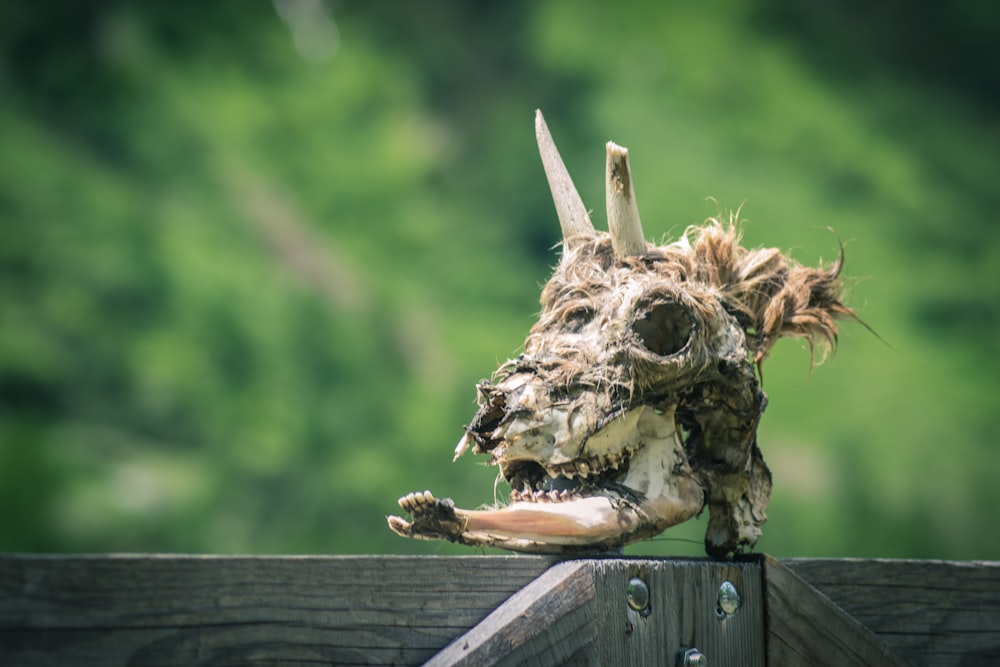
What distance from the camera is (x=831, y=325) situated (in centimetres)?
235

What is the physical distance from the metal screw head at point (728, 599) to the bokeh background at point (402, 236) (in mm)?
4297

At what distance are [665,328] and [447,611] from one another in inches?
29.3

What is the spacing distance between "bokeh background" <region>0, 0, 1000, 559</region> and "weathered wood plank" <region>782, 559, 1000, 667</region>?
394 cm

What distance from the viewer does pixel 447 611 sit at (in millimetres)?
1587

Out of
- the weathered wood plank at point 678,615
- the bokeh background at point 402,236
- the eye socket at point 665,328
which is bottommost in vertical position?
the weathered wood plank at point 678,615

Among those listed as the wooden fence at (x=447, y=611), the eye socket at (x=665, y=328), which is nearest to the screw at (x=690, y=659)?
the wooden fence at (x=447, y=611)

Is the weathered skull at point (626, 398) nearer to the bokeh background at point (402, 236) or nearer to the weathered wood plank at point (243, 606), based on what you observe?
the weathered wood plank at point (243, 606)

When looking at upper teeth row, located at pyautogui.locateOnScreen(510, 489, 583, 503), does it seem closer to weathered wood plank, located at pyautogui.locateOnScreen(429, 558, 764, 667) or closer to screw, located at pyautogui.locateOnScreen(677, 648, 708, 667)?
weathered wood plank, located at pyautogui.locateOnScreen(429, 558, 764, 667)

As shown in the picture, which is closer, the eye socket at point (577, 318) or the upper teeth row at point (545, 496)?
the upper teeth row at point (545, 496)

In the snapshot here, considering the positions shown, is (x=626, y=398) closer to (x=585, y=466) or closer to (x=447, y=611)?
(x=585, y=466)

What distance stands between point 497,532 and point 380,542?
505 centimetres

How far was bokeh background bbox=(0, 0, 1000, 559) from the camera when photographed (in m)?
6.54

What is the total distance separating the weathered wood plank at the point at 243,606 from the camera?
132 centimetres

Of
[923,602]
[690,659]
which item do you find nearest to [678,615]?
[690,659]
